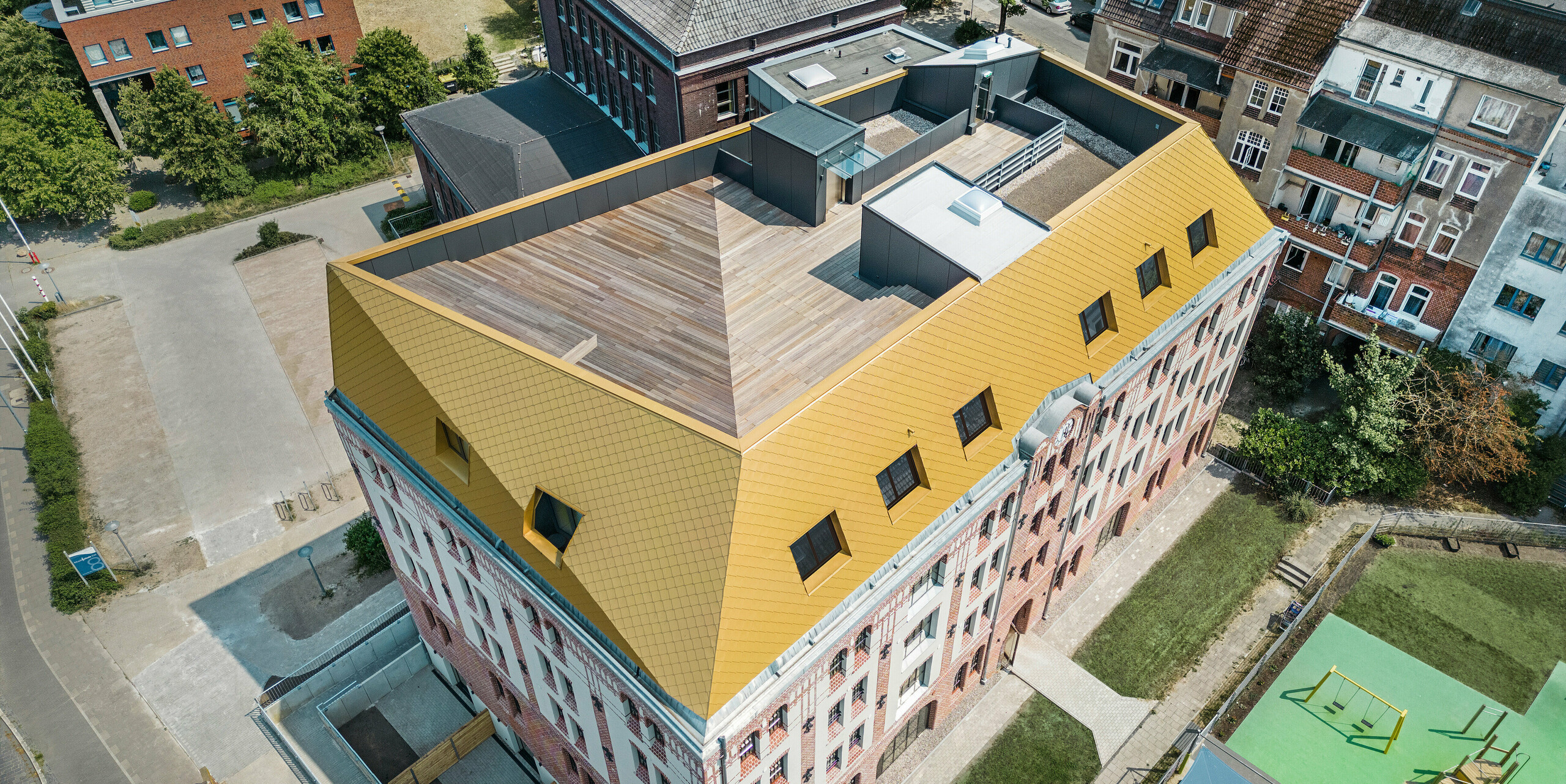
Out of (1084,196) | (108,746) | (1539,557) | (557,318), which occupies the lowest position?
(108,746)

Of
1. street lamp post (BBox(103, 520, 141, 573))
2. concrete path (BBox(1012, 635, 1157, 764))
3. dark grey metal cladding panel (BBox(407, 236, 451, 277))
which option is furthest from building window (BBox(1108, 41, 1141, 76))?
street lamp post (BBox(103, 520, 141, 573))

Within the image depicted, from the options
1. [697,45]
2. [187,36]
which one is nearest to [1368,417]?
[697,45]

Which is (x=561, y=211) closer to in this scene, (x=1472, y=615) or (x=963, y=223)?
(x=963, y=223)

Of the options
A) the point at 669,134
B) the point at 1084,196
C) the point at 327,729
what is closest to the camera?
the point at 1084,196

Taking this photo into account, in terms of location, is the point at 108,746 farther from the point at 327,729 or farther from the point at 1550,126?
the point at 1550,126

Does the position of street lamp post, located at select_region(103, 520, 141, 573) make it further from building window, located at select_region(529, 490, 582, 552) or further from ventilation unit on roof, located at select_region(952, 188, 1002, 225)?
ventilation unit on roof, located at select_region(952, 188, 1002, 225)

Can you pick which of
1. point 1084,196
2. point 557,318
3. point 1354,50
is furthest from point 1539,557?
point 557,318

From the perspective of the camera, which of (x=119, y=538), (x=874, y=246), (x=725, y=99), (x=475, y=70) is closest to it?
(x=874, y=246)
